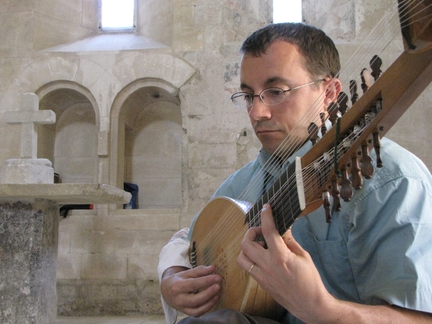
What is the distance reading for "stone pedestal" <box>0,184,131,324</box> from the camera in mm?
3385

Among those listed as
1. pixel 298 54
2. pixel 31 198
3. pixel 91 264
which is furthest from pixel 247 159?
pixel 298 54

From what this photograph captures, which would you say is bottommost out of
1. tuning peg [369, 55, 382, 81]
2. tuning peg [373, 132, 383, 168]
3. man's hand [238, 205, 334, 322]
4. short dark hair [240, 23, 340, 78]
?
man's hand [238, 205, 334, 322]

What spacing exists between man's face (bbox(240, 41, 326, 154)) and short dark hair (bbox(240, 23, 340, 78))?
0.02 metres

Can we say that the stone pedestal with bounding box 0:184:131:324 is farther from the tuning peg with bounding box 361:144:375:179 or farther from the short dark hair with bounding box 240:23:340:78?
the tuning peg with bounding box 361:144:375:179

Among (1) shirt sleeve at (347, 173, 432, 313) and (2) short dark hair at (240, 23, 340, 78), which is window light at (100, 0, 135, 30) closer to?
(2) short dark hair at (240, 23, 340, 78)

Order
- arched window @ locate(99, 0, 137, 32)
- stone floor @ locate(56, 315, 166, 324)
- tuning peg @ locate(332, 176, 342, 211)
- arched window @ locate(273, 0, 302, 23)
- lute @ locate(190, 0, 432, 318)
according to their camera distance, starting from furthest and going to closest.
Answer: arched window @ locate(99, 0, 137, 32) → arched window @ locate(273, 0, 302, 23) → stone floor @ locate(56, 315, 166, 324) → tuning peg @ locate(332, 176, 342, 211) → lute @ locate(190, 0, 432, 318)

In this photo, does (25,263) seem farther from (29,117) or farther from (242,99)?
(242,99)

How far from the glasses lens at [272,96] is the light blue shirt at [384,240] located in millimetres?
367

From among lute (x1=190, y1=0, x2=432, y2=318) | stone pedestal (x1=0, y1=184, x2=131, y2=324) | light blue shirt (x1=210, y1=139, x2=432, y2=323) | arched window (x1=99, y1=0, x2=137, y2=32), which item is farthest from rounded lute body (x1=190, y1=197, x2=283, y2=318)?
arched window (x1=99, y1=0, x2=137, y2=32)

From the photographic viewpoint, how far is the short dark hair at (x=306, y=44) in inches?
59.1

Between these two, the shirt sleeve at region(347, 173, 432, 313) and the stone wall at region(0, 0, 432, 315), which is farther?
the stone wall at region(0, 0, 432, 315)

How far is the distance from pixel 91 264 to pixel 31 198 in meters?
2.22

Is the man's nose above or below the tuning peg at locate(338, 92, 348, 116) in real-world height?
above

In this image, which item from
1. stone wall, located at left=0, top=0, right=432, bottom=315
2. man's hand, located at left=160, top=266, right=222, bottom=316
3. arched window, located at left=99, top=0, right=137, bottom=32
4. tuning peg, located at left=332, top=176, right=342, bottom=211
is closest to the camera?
tuning peg, located at left=332, top=176, right=342, bottom=211
